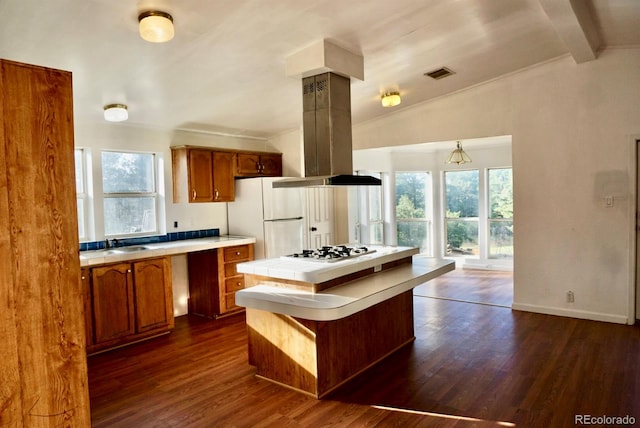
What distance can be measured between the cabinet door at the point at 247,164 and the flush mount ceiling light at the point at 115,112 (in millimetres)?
1648

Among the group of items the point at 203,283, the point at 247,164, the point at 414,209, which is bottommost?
the point at 203,283

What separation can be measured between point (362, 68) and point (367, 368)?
8.46ft

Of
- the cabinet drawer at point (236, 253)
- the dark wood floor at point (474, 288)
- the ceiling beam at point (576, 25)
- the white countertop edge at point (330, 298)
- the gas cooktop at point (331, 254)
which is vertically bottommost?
the dark wood floor at point (474, 288)

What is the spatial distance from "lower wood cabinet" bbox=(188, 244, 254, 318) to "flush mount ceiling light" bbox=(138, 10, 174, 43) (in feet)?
9.29

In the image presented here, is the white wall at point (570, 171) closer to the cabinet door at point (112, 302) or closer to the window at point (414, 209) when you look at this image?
the window at point (414, 209)

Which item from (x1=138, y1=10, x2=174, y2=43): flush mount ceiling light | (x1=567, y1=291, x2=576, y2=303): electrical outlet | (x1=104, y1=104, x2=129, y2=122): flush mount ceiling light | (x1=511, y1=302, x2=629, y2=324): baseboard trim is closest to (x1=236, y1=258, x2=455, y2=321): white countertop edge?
(x1=138, y1=10, x2=174, y2=43): flush mount ceiling light

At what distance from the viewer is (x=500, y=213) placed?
7645mm

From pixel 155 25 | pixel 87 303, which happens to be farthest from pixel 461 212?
pixel 155 25

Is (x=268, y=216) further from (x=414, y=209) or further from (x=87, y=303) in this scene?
(x=414, y=209)

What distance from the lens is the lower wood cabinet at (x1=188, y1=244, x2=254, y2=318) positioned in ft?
16.2

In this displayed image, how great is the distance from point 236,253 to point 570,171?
3.87 meters

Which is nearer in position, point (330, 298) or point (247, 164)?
point (330, 298)

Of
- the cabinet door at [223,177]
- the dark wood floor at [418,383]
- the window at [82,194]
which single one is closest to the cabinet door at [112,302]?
the dark wood floor at [418,383]

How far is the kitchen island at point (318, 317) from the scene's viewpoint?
2930mm
